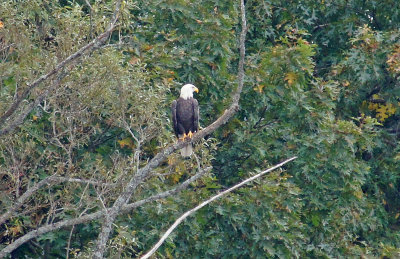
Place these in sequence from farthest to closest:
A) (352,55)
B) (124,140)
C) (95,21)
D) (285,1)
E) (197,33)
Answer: (285,1) → (352,55) → (197,33) → (124,140) → (95,21)

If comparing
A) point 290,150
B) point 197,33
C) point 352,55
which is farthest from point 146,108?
point 352,55

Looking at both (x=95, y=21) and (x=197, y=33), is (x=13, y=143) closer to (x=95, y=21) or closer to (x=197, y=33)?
(x=95, y=21)

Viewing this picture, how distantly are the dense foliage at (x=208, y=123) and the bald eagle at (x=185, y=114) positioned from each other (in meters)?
0.21

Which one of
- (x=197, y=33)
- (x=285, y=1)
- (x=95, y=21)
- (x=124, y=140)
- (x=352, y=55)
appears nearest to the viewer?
(x=95, y=21)

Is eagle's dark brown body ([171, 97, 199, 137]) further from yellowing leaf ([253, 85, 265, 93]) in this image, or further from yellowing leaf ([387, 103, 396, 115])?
yellowing leaf ([387, 103, 396, 115])

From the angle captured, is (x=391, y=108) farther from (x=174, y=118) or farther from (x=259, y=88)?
(x=174, y=118)

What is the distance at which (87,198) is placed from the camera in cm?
1047

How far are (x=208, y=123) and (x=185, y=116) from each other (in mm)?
1579

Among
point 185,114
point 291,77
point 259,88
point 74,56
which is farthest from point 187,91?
point 74,56

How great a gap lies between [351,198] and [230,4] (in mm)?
3305

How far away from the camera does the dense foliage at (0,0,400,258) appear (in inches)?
418

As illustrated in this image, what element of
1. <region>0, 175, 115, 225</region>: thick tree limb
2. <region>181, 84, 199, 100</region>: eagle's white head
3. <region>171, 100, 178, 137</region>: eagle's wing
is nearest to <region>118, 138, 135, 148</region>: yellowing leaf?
<region>171, 100, 178, 137</region>: eagle's wing

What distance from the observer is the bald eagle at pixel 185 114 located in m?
12.2

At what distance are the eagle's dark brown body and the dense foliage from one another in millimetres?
204
